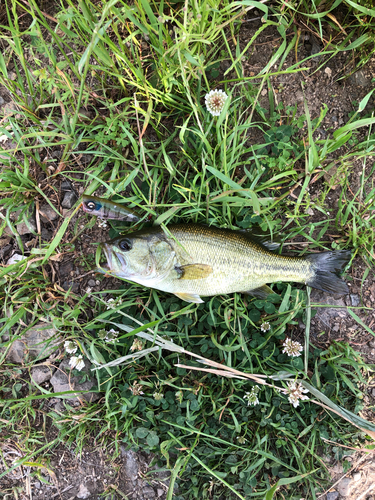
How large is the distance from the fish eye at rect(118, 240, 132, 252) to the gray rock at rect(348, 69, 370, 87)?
3066 millimetres

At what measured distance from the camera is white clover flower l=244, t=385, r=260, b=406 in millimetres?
3096

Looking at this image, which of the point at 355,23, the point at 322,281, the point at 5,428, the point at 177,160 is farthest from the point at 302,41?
the point at 5,428

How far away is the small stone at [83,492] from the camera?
11.2 feet

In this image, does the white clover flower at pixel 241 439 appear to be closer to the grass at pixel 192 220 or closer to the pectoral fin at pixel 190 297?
the grass at pixel 192 220

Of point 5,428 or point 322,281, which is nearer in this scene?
point 322,281

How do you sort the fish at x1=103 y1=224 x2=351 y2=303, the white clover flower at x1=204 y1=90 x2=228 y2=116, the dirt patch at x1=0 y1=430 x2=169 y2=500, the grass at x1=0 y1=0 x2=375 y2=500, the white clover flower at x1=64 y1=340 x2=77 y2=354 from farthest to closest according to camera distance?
the dirt patch at x1=0 y1=430 x2=169 y2=500 < the white clover flower at x1=64 y1=340 x2=77 y2=354 < the grass at x1=0 y1=0 x2=375 y2=500 < the fish at x1=103 y1=224 x2=351 y2=303 < the white clover flower at x1=204 y1=90 x2=228 y2=116

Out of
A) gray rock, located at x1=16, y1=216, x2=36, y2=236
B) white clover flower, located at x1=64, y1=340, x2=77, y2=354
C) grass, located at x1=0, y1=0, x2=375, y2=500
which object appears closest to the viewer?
grass, located at x1=0, y1=0, x2=375, y2=500

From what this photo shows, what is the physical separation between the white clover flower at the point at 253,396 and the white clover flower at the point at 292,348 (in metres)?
0.49

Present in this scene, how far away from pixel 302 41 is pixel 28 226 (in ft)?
12.0

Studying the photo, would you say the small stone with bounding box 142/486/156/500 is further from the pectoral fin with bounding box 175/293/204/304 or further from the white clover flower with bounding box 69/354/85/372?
the pectoral fin with bounding box 175/293/204/304

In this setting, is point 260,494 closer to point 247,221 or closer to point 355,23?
point 247,221

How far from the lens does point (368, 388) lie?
11.1 feet

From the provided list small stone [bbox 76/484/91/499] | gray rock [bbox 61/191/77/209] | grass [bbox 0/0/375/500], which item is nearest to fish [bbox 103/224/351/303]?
grass [bbox 0/0/375/500]

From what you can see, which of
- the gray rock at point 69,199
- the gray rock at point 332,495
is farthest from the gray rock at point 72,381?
the gray rock at point 332,495
